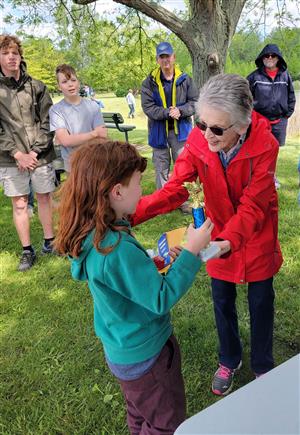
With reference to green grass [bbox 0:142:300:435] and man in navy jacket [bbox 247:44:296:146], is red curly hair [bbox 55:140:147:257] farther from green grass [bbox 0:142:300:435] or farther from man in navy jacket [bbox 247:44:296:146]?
man in navy jacket [bbox 247:44:296:146]

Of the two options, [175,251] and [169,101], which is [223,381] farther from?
[169,101]

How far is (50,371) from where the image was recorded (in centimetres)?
272

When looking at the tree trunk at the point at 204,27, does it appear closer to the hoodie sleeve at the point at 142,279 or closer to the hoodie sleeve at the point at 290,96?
the hoodie sleeve at the point at 290,96

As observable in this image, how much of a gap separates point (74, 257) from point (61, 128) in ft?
9.11

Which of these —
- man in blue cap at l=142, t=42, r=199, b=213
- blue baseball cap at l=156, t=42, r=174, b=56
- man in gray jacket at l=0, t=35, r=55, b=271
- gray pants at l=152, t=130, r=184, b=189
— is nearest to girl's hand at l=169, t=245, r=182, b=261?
man in gray jacket at l=0, t=35, r=55, b=271

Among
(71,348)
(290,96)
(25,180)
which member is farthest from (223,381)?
(290,96)

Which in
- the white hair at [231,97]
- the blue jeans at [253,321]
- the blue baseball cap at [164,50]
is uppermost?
the blue baseball cap at [164,50]

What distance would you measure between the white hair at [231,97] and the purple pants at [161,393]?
0.96m

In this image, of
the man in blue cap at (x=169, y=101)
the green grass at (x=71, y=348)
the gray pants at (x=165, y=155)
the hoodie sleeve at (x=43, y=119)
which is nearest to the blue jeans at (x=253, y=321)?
the green grass at (x=71, y=348)

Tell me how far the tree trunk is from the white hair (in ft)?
13.4

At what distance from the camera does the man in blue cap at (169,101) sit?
492 centimetres

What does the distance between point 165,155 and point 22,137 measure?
1.93 metres

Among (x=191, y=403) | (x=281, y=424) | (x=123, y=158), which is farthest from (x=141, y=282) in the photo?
(x=191, y=403)

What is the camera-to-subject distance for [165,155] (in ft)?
17.3
